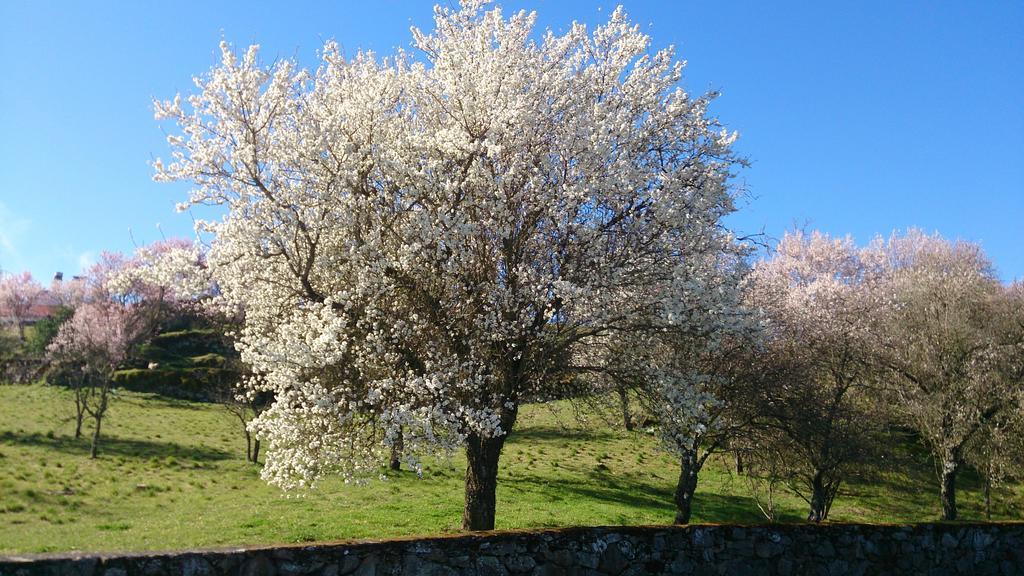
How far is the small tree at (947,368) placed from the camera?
25.7 meters

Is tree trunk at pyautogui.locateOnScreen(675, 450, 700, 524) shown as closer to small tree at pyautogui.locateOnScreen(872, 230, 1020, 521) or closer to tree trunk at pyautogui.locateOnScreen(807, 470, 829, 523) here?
tree trunk at pyautogui.locateOnScreen(807, 470, 829, 523)

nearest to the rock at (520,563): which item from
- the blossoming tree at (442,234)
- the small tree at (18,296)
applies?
the blossoming tree at (442,234)

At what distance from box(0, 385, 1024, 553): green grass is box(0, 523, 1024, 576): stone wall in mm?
6702

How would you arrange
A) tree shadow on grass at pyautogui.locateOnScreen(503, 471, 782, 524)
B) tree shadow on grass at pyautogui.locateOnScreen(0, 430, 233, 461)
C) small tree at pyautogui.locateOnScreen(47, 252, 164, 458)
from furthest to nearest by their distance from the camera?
small tree at pyautogui.locateOnScreen(47, 252, 164, 458)
tree shadow on grass at pyautogui.locateOnScreen(0, 430, 233, 461)
tree shadow on grass at pyautogui.locateOnScreen(503, 471, 782, 524)

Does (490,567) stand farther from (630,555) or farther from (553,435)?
(553,435)

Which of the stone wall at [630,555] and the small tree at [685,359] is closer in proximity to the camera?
the stone wall at [630,555]

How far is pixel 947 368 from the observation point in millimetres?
26484

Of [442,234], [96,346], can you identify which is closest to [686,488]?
[442,234]

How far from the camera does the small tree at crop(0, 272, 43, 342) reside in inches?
3169

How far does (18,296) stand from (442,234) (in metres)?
93.0

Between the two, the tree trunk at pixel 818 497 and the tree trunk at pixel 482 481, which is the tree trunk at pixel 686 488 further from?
the tree trunk at pixel 482 481

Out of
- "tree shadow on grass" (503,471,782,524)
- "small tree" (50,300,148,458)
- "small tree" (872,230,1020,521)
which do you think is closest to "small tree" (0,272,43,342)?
"small tree" (50,300,148,458)

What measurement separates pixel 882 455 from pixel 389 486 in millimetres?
16350

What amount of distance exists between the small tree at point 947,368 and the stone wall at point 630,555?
642 inches
